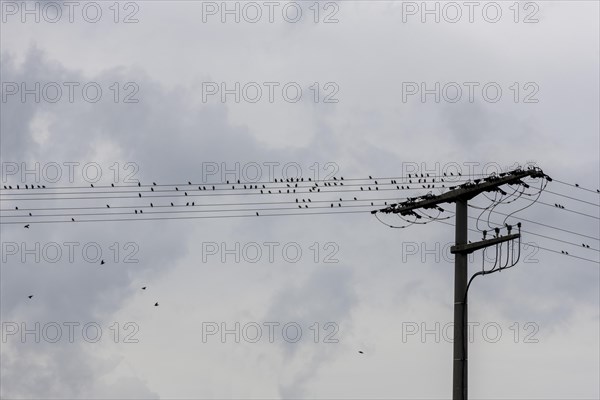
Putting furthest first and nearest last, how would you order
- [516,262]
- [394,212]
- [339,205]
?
[339,205] < [394,212] < [516,262]

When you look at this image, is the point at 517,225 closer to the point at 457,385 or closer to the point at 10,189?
the point at 457,385

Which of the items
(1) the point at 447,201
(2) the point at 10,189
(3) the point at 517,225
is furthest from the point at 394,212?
(2) the point at 10,189

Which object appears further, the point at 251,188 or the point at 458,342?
the point at 251,188

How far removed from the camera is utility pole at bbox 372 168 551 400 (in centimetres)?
4088

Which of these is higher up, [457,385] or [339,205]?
[339,205]

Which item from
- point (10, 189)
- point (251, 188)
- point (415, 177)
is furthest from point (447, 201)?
point (10, 189)

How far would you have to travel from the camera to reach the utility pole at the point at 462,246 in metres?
40.9

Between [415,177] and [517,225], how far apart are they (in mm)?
7231

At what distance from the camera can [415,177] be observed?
47562 millimetres

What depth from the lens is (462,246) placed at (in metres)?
41.7

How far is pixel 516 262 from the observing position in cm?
4047

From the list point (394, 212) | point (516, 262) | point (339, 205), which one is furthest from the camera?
point (339, 205)

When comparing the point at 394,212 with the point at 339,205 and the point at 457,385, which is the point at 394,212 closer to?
the point at 339,205

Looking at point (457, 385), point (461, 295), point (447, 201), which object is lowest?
point (457, 385)
